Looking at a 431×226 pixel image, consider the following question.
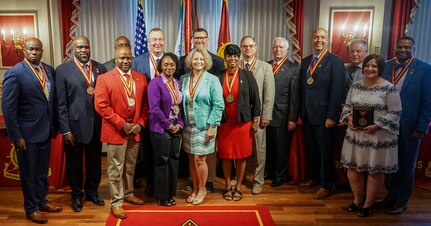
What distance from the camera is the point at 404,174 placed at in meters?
3.24

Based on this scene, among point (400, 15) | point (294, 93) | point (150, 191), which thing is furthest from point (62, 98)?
point (400, 15)

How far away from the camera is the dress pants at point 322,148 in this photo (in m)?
3.59

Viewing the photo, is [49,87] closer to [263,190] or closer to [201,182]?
[201,182]

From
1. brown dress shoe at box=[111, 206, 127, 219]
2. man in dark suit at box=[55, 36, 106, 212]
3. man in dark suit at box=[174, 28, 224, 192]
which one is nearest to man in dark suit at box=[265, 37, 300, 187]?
man in dark suit at box=[174, 28, 224, 192]

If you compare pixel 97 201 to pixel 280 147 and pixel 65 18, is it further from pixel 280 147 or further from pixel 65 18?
pixel 65 18

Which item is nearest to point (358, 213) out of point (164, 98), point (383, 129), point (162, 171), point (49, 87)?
point (383, 129)

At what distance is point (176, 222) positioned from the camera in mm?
3029

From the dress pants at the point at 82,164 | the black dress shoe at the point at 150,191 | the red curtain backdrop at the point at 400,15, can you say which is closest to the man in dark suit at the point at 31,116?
the dress pants at the point at 82,164

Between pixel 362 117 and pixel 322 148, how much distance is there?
2.42ft

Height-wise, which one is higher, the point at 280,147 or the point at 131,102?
the point at 131,102

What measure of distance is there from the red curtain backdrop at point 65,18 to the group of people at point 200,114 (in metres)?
2.01

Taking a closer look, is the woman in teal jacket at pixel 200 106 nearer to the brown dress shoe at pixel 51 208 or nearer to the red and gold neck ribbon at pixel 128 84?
the red and gold neck ribbon at pixel 128 84

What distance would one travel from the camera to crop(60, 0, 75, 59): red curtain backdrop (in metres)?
5.06

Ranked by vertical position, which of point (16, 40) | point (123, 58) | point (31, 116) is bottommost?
point (31, 116)
